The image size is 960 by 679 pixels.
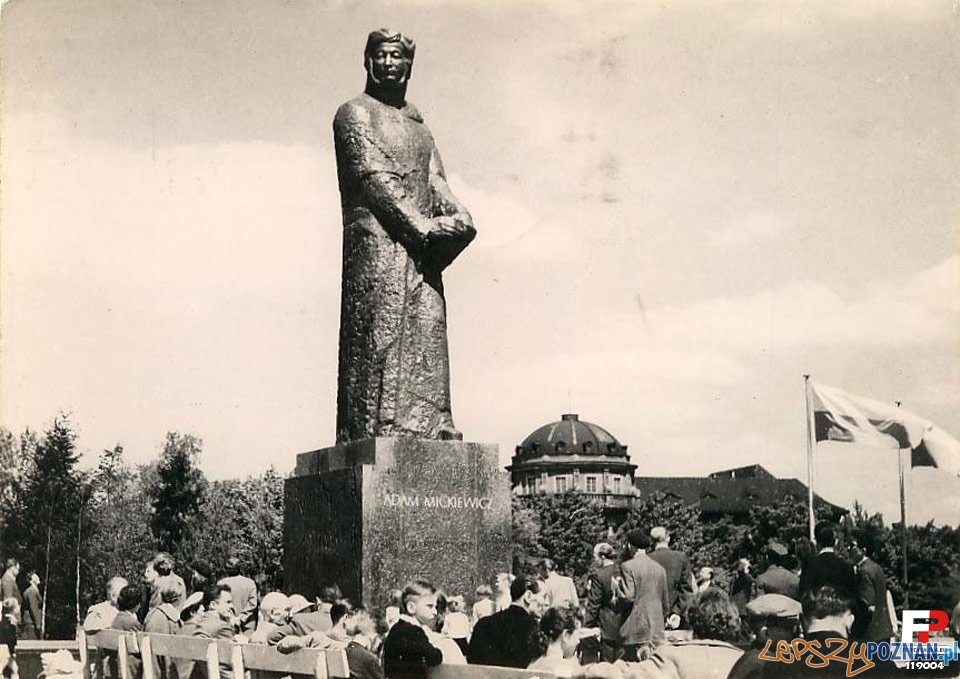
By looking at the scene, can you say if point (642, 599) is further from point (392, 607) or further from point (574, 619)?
point (392, 607)

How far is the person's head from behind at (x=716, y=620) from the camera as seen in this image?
696cm

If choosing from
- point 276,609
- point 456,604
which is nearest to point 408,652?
point 456,604

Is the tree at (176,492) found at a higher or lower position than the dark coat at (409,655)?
higher

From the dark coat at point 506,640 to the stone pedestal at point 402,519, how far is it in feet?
6.31

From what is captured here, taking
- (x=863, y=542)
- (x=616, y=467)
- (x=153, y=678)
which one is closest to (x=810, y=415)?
(x=863, y=542)

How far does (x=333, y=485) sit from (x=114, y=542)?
3000cm

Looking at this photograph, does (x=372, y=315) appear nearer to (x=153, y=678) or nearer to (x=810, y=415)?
(x=153, y=678)

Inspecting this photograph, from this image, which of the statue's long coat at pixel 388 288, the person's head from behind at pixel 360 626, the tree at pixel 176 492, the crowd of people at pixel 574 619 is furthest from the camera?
the tree at pixel 176 492

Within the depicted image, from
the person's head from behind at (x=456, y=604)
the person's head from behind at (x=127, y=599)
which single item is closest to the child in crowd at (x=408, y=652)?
the person's head from behind at (x=456, y=604)

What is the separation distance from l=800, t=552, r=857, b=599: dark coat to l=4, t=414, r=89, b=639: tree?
20482 millimetres

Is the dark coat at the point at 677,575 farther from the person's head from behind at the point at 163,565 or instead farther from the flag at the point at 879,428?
the flag at the point at 879,428

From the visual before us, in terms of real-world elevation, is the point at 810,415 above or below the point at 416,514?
above

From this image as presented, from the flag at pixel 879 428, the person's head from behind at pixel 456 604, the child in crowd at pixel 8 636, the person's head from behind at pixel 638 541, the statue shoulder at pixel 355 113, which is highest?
the statue shoulder at pixel 355 113

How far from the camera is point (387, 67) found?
34.6 ft
